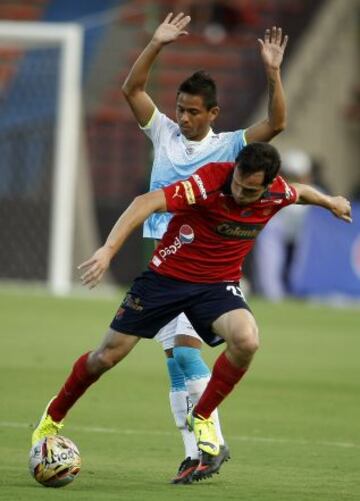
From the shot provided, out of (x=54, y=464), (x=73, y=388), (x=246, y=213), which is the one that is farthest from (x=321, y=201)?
(x=54, y=464)

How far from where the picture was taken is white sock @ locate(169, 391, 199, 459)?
28.1 ft

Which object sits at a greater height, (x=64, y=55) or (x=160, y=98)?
(x=64, y=55)

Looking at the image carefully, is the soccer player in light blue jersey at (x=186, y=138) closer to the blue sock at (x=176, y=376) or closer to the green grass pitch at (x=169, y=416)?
the blue sock at (x=176, y=376)

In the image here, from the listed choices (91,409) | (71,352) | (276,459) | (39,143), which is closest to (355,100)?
(39,143)

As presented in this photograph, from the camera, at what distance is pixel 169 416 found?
11.3 m

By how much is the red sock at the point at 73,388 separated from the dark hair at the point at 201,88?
1576mm

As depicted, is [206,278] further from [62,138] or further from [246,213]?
[62,138]

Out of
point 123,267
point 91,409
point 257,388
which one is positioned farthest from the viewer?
point 123,267

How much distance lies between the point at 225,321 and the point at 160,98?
808 inches

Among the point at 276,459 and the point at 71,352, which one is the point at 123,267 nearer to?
the point at 71,352

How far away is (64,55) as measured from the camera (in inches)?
883

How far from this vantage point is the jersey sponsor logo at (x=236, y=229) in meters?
8.28

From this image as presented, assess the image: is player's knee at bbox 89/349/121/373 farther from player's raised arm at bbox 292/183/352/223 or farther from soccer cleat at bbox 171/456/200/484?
player's raised arm at bbox 292/183/352/223

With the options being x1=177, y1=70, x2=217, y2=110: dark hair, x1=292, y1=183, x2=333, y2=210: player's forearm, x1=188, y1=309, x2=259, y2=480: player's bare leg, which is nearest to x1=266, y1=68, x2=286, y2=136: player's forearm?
x1=177, y1=70, x2=217, y2=110: dark hair
